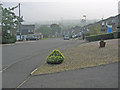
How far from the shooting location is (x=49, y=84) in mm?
5699

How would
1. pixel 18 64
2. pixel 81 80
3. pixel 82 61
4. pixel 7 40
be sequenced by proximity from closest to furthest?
pixel 81 80
pixel 82 61
pixel 18 64
pixel 7 40

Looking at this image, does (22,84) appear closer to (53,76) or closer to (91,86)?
(53,76)

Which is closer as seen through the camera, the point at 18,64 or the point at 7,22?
the point at 18,64

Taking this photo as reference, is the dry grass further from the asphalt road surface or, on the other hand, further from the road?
the asphalt road surface

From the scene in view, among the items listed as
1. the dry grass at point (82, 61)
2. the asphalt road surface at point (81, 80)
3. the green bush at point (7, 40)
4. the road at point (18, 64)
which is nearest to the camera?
the asphalt road surface at point (81, 80)

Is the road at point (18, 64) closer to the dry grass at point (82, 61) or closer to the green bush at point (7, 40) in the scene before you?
the dry grass at point (82, 61)

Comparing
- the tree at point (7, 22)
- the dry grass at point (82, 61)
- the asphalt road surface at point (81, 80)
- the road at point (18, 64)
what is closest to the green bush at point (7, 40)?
the tree at point (7, 22)

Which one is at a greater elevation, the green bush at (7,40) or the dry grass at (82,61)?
the green bush at (7,40)

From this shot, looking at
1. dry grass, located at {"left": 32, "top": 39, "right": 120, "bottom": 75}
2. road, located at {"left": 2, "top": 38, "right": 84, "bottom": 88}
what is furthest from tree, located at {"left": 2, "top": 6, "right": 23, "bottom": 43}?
dry grass, located at {"left": 32, "top": 39, "right": 120, "bottom": 75}

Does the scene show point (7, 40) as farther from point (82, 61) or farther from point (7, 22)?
point (82, 61)

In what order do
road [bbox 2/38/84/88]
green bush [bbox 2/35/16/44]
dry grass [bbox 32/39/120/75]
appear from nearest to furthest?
road [bbox 2/38/84/88], dry grass [bbox 32/39/120/75], green bush [bbox 2/35/16/44]

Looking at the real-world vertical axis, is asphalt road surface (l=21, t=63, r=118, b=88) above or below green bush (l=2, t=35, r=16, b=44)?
below

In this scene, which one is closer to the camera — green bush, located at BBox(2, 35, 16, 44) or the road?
the road

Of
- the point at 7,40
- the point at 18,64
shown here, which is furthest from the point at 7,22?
the point at 18,64
